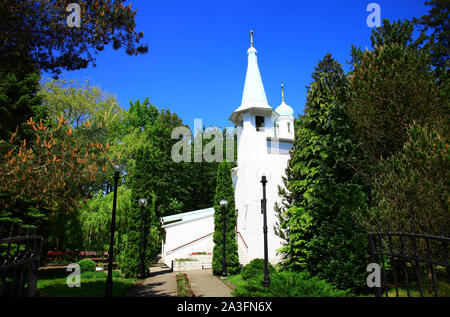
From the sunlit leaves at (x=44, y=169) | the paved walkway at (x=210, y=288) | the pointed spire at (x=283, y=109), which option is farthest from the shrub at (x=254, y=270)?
the pointed spire at (x=283, y=109)

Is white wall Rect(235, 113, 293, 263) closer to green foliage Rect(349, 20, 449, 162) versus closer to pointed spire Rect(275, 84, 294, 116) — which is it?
Result: pointed spire Rect(275, 84, 294, 116)

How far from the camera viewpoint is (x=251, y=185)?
21.3 meters

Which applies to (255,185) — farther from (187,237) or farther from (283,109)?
(283,109)

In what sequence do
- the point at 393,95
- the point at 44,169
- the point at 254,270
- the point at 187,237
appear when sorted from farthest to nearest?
the point at 187,237, the point at 254,270, the point at 393,95, the point at 44,169

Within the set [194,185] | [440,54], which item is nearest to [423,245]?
[440,54]

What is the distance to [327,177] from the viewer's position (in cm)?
1242

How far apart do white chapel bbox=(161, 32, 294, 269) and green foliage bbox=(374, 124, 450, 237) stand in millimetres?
11249

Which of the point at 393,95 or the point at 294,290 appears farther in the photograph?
the point at 393,95

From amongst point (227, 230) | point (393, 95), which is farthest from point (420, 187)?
point (227, 230)

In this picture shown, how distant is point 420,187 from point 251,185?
13.2 m

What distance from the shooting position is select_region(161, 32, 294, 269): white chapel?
20.4m

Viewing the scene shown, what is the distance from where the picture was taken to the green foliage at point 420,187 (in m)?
8.52

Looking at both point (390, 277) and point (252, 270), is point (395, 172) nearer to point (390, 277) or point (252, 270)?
point (390, 277)

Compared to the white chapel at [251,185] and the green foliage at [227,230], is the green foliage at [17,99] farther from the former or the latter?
the white chapel at [251,185]
